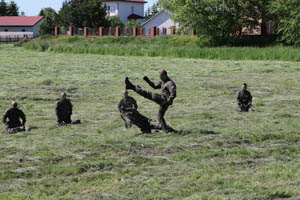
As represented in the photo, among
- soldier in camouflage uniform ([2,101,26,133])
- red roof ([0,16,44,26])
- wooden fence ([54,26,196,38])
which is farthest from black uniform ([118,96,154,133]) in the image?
red roof ([0,16,44,26])

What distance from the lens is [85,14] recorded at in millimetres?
83188

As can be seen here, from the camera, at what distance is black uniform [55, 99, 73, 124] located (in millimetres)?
14015

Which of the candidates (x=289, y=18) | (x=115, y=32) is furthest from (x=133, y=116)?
(x=115, y=32)

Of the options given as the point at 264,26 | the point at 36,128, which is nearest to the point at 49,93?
the point at 36,128

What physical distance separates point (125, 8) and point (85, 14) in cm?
2505

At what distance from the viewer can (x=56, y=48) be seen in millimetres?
57438

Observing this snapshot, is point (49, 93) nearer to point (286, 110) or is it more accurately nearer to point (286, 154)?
point (286, 110)

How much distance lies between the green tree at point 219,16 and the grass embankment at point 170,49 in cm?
168

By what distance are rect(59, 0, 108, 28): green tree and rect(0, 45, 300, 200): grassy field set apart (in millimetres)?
62557

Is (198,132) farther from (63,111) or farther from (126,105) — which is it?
(63,111)

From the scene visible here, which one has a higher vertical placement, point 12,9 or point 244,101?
point 12,9

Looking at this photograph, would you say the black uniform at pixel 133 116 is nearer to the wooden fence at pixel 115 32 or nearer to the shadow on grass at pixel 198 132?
the shadow on grass at pixel 198 132

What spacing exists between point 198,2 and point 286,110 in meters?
40.3

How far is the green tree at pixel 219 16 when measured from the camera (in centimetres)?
5469
